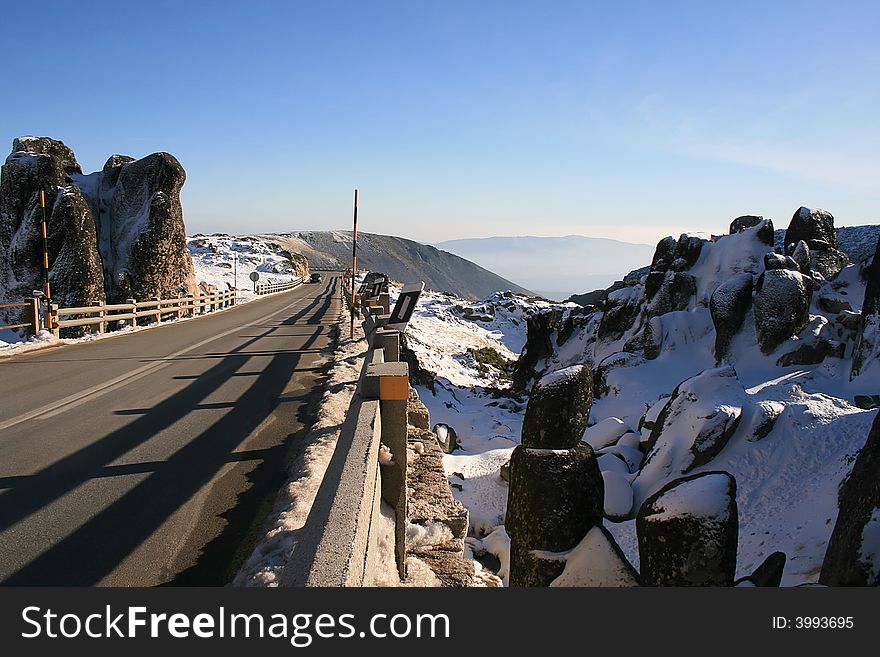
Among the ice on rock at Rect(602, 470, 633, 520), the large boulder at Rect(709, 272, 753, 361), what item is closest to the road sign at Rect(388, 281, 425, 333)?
the ice on rock at Rect(602, 470, 633, 520)

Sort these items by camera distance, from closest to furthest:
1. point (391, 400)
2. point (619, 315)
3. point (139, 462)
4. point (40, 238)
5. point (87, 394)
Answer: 1. point (391, 400)
2. point (139, 462)
3. point (87, 394)
4. point (619, 315)
5. point (40, 238)

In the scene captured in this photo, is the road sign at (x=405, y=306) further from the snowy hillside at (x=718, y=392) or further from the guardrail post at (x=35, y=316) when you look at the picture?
the guardrail post at (x=35, y=316)

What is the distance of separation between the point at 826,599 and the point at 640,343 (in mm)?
17835

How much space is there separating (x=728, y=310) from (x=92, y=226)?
86.6 feet

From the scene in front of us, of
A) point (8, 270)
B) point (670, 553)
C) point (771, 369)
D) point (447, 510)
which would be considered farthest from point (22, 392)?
point (8, 270)

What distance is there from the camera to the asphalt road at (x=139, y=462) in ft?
13.0

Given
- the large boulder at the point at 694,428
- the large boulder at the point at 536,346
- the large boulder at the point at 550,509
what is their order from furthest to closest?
the large boulder at the point at 536,346 < the large boulder at the point at 694,428 < the large boulder at the point at 550,509

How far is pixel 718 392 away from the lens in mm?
10055

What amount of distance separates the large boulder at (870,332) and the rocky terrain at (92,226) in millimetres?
24978

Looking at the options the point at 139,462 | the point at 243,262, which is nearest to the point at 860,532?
the point at 139,462

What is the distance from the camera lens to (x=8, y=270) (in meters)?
25.2

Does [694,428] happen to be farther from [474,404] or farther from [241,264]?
[241,264]

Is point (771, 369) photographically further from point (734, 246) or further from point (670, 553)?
point (670, 553)

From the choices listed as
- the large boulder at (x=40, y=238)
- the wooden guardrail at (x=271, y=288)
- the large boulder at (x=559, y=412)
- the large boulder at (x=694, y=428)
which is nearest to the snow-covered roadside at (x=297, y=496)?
the large boulder at (x=559, y=412)
